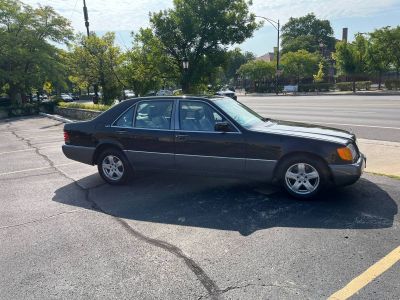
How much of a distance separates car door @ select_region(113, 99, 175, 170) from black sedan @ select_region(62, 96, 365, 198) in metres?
0.02

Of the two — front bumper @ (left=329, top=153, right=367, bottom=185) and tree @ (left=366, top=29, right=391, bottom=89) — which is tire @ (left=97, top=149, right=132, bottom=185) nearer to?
front bumper @ (left=329, top=153, right=367, bottom=185)

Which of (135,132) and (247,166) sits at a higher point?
(135,132)

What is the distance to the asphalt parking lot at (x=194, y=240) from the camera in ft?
10.4

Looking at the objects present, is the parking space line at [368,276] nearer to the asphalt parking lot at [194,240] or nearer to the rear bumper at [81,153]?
the asphalt parking lot at [194,240]

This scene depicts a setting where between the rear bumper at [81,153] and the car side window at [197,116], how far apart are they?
1871mm

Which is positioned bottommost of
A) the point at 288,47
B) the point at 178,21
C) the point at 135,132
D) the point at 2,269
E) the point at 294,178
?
the point at 2,269

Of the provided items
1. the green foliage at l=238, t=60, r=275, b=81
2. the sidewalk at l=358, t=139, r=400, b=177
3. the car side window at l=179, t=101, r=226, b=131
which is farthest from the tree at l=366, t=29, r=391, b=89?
the car side window at l=179, t=101, r=226, b=131

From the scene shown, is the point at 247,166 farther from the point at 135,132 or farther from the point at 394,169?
the point at 394,169

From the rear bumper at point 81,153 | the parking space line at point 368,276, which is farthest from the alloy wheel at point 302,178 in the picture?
the rear bumper at point 81,153

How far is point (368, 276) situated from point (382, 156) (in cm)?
497

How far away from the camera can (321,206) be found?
15.9 feet

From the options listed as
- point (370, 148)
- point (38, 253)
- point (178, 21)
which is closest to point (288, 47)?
point (178, 21)

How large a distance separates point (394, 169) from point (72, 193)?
225 inches

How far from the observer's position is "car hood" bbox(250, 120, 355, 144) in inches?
200
